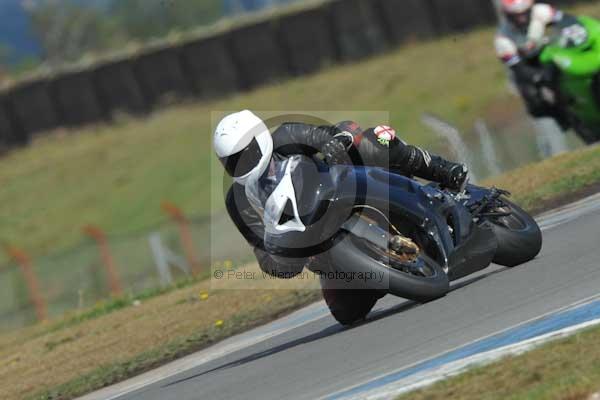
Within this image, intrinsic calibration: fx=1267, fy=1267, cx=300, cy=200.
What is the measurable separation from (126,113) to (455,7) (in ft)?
32.8

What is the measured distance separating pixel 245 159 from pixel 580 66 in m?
7.98

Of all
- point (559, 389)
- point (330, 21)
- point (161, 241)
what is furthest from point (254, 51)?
point (559, 389)

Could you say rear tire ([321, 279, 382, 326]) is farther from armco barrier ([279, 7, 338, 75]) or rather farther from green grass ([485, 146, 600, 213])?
armco barrier ([279, 7, 338, 75])

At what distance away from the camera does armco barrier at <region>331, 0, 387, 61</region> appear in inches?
1298

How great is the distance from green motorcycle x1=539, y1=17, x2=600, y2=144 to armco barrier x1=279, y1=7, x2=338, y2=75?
1806 cm

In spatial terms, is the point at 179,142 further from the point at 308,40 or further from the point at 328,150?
the point at 328,150

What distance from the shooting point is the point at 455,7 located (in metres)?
31.7

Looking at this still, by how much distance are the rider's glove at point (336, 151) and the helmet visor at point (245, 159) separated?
49 cm

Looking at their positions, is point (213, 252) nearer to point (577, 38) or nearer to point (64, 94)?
point (577, 38)

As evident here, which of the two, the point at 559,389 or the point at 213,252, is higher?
the point at 559,389

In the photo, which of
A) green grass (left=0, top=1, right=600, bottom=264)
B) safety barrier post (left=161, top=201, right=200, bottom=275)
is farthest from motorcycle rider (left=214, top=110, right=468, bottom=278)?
green grass (left=0, top=1, right=600, bottom=264)

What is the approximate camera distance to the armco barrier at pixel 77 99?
35.4m

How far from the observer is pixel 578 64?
1535 cm

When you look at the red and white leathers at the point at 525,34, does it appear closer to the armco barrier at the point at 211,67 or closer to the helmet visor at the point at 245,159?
the helmet visor at the point at 245,159
